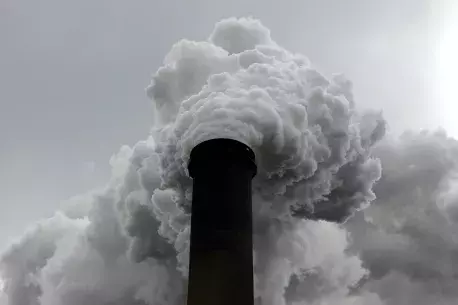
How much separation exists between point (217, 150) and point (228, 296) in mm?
5311

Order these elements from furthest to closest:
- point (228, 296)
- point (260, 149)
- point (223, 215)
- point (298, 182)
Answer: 1. point (298, 182)
2. point (260, 149)
3. point (223, 215)
4. point (228, 296)

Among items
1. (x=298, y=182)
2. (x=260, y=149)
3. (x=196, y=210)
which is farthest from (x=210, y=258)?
(x=298, y=182)

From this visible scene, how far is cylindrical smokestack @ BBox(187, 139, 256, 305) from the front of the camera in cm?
1514

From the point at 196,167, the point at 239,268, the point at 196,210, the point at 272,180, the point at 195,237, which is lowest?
the point at 239,268

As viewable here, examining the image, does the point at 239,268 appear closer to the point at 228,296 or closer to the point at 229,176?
the point at 228,296

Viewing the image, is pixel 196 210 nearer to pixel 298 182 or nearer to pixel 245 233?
pixel 245 233

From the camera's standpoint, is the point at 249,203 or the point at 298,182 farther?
the point at 298,182

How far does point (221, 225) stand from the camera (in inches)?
632

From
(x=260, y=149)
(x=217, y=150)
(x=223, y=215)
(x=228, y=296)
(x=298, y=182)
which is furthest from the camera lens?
(x=298, y=182)

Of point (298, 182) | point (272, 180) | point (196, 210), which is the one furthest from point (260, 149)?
point (196, 210)

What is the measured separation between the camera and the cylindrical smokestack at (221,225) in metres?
15.1

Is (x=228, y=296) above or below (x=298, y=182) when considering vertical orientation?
below

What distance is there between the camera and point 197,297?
1510 centimetres

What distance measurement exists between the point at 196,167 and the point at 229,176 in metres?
1.59
